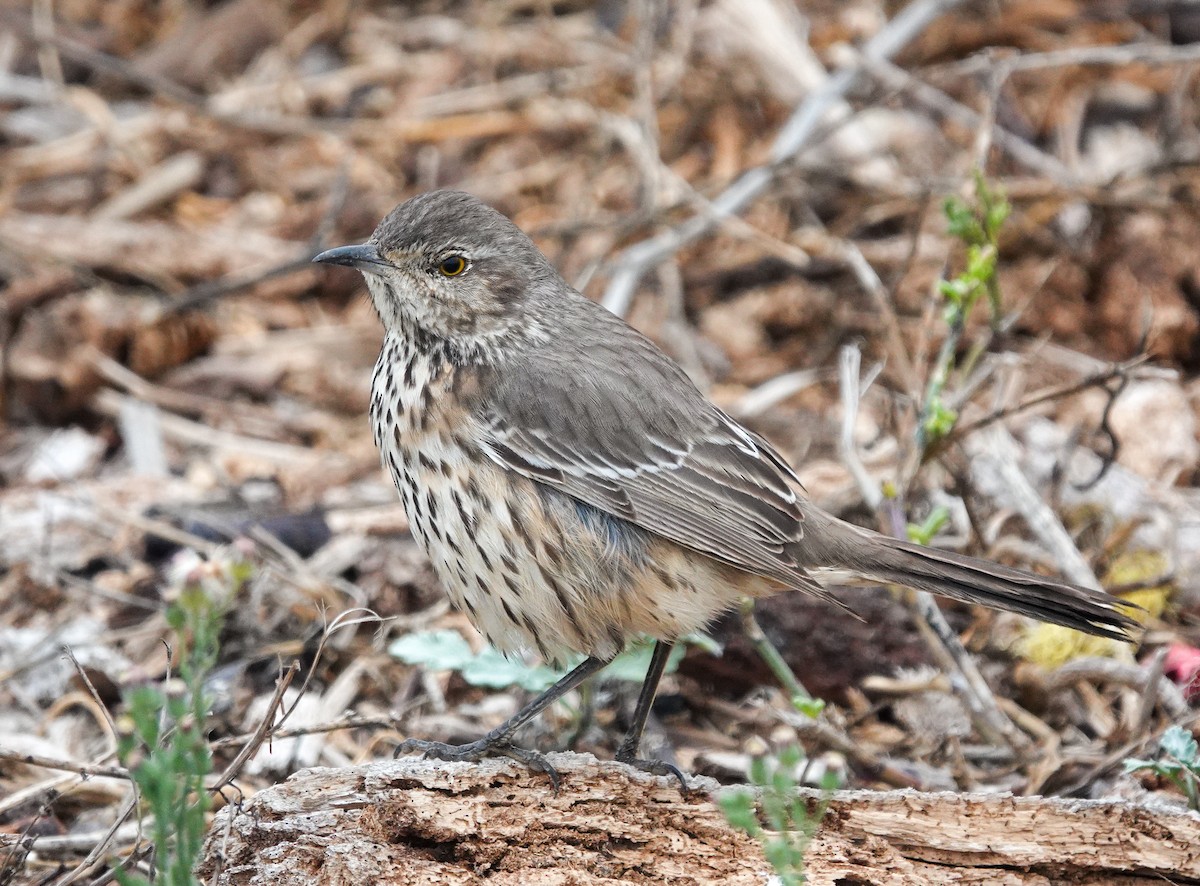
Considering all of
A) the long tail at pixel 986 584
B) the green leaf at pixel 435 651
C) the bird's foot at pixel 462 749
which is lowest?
the bird's foot at pixel 462 749

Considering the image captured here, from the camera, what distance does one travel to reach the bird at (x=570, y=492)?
4.23 metres

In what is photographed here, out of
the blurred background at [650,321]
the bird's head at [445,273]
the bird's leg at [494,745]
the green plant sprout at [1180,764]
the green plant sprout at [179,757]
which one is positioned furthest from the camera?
the blurred background at [650,321]

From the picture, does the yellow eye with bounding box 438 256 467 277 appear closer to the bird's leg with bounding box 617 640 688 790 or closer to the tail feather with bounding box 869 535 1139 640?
the bird's leg with bounding box 617 640 688 790

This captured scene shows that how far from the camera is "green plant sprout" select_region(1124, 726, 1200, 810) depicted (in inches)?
145

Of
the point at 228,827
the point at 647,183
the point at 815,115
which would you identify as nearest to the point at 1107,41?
the point at 815,115

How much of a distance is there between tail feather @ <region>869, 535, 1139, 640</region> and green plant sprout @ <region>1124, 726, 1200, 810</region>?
30 centimetres

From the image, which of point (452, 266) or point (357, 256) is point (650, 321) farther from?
point (357, 256)

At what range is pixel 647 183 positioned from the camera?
7488mm

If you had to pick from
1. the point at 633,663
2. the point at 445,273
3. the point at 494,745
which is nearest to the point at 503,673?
the point at 494,745

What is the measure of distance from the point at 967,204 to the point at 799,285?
2.98 meters

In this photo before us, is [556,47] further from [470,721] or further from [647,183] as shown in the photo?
[470,721]

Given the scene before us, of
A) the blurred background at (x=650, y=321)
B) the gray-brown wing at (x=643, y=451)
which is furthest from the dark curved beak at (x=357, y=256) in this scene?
the blurred background at (x=650, y=321)

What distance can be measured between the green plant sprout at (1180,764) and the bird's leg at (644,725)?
4.11 ft

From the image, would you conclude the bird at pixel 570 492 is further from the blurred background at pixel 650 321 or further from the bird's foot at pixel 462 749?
the blurred background at pixel 650 321
